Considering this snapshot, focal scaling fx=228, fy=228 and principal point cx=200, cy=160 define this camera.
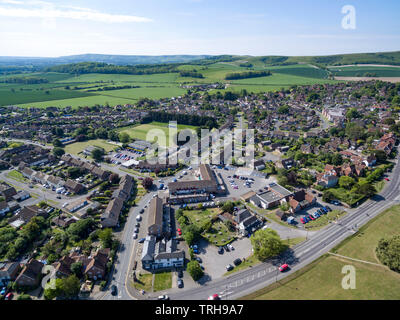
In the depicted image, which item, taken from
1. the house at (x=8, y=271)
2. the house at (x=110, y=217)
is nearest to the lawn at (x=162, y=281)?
the house at (x=110, y=217)

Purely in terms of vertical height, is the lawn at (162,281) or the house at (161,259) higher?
the house at (161,259)

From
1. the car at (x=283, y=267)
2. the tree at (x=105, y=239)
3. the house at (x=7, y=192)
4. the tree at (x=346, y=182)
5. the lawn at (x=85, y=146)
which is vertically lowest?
the car at (x=283, y=267)

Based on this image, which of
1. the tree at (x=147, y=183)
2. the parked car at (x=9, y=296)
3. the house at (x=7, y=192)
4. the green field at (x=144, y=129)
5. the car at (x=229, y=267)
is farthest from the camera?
the green field at (x=144, y=129)

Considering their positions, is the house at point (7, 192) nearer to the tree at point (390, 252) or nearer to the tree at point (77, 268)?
the tree at point (77, 268)

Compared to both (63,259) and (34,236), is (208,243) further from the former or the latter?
(34,236)

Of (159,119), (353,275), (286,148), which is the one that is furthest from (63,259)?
(159,119)

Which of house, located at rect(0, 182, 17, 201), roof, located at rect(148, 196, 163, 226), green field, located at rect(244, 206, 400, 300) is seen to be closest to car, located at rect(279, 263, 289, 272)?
green field, located at rect(244, 206, 400, 300)

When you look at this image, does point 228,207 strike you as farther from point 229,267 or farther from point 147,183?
point 147,183
